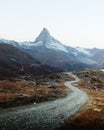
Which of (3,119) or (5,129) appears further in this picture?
(3,119)

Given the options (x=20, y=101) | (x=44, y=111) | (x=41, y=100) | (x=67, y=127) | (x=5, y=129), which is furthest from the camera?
(x=41, y=100)

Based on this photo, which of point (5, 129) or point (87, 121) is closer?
point (5, 129)

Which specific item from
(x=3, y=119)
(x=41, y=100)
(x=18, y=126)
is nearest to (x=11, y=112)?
(x=3, y=119)

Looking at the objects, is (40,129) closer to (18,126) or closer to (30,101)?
(18,126)

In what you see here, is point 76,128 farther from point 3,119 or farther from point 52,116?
point 3,119

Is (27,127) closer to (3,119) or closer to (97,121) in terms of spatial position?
(3,119)

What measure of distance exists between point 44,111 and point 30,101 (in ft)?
55.5

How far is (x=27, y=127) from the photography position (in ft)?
151

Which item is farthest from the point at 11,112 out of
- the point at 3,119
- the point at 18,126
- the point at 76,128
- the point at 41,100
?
the point at 41,100

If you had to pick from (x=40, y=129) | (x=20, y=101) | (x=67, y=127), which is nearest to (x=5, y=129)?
(x=40, y=129)

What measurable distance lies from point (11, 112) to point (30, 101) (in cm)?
2032

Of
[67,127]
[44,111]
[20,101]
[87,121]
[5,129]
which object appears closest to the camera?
[5,129]

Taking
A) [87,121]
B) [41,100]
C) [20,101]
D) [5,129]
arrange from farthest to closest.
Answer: [41,100]
[20,101]
[87,121]
[5,129]

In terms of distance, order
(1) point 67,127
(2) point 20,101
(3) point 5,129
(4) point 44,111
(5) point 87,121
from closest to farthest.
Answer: (3) point 5,129, (1) point 67,127, (5) point 87,121, (4) point 44,111, (2) point 20,101
